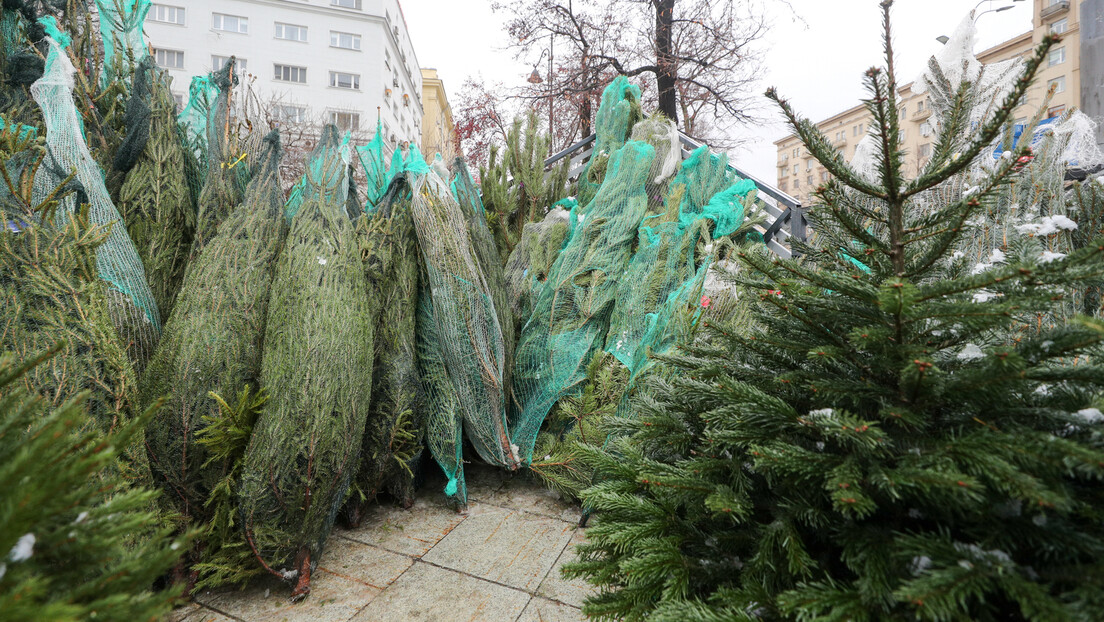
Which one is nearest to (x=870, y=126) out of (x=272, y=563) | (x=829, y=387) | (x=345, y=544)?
(x=829, y=387)

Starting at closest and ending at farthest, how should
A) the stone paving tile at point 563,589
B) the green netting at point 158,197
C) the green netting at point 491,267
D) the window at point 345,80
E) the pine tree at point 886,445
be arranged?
the pine tree at point 886,445 → the stone paving tile at point 563,589 → the green netting at point 158,197 → the green netting at point 491,267 → the window at point 345,80

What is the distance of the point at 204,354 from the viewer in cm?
225

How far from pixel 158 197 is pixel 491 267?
1897 mm

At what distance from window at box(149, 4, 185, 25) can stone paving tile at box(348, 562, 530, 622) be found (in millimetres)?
35498

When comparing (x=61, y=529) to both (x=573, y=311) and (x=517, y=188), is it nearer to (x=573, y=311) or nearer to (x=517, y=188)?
(x=573, y=311)

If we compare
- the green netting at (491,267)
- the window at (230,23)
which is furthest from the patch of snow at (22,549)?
the window at (230,23)

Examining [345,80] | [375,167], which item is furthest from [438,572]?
[345,80]

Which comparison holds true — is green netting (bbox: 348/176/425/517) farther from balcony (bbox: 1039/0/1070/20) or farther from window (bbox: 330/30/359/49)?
window (bbox: 330/30/359/49)

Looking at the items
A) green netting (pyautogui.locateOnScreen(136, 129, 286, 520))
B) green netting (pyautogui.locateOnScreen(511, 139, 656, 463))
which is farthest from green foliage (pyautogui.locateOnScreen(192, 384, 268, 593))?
green netting (pyautogui.locateOnScreen(511, 139, 656, 463))

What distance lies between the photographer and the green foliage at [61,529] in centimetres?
58

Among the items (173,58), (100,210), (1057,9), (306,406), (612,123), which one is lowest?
(306,406)

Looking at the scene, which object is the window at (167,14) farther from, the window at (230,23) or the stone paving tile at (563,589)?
the stone paving tile at (563,589)

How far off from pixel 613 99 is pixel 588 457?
4766 mm

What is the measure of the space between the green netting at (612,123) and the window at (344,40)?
3023cm
